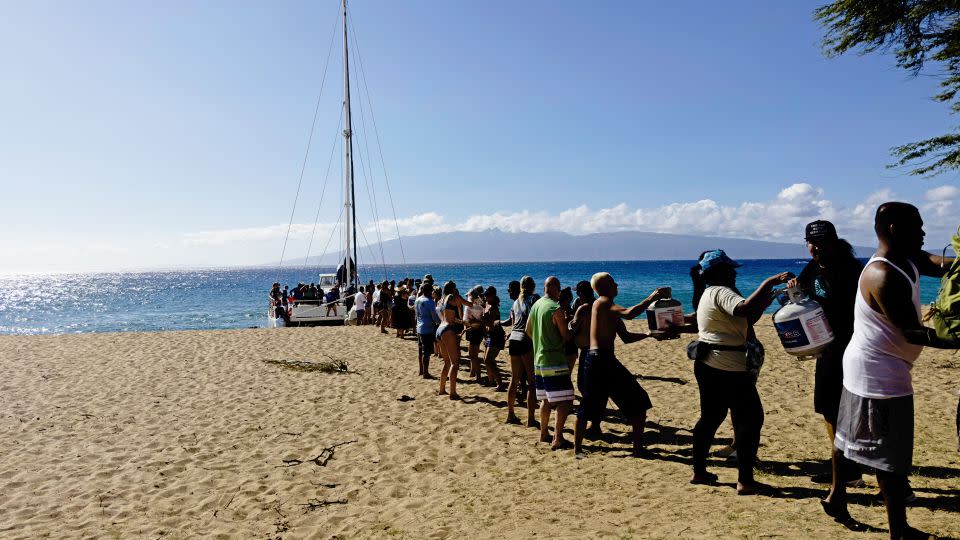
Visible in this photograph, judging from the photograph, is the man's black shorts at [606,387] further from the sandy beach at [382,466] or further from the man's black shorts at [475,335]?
the man's black shorts at [475,335]

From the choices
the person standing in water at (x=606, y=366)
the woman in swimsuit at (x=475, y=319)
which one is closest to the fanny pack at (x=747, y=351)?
the person standing in water at (x=606, y=366)

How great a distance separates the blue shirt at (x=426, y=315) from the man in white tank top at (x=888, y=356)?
7.12 m

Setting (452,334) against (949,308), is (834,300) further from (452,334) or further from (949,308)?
(452,334)

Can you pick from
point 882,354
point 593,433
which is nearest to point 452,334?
point 593,433

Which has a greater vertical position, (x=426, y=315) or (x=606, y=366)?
(x=426, y=315)

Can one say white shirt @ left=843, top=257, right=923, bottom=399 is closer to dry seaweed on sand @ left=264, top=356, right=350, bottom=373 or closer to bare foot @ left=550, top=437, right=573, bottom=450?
bare foot @ left=550, top=437, right=573, bottom=450

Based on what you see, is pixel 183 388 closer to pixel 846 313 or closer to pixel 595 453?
pixel 595 453

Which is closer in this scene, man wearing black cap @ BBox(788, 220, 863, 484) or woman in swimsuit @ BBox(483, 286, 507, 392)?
man wearing black cap @ BBox(788, 220, 863, 484)

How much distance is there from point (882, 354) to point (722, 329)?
1.26 meters

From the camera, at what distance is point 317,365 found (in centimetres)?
1142

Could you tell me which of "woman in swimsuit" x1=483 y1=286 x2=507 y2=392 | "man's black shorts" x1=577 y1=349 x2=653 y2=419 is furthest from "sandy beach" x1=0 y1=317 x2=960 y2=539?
"man's black shorts" x1=577 y1=349 x2=653 y2=419

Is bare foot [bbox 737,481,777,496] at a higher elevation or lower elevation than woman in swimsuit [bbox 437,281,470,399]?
lower

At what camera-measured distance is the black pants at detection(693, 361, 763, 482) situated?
402 cm

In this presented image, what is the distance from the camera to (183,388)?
9.58m
